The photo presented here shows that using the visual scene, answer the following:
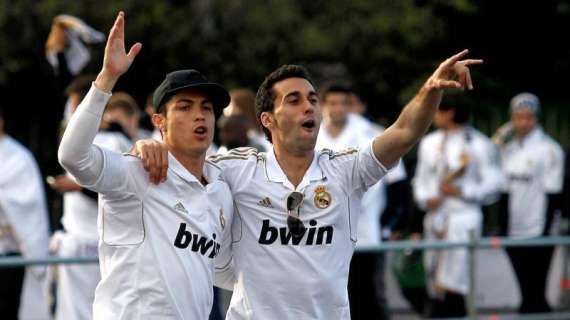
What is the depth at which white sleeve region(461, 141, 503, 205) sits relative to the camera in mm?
13227

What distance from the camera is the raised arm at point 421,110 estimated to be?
658cm

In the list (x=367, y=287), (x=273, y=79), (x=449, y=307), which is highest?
(x=273, y=79)

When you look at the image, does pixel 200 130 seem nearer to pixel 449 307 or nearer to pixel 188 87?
pixel 188 87

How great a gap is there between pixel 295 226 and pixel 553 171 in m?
7.24

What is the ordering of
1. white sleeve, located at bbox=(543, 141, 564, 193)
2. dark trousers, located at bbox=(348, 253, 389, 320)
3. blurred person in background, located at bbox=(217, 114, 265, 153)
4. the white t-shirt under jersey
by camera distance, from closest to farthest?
the white t-shirt under jersey → blurred person in background, located at bbox=(217, 114, 265, 153) → dark trousers, located at bbox=(348, 253, 389, 320) → white sleeve, located at bbox=(543, 141, 564, 193)

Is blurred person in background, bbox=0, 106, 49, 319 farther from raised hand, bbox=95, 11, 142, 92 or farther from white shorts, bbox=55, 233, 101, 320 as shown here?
raised hand, bbox=95, 11, 142, 92

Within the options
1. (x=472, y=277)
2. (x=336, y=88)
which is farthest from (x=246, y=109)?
(x=472, y=277)

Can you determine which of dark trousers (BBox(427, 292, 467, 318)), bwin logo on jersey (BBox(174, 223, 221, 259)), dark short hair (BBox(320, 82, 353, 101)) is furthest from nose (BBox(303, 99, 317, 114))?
dark trousers (BBox(427, 292, 467, 318))

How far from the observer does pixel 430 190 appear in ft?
43.9

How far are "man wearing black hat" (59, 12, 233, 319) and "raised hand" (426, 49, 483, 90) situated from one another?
3.31 ft

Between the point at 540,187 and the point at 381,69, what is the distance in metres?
11.1

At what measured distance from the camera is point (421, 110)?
265 inches

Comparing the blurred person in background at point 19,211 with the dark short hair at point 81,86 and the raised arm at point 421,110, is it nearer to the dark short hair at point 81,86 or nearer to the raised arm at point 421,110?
the dark short hair at point 81,86

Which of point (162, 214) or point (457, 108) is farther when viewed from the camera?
point (457, 108)
